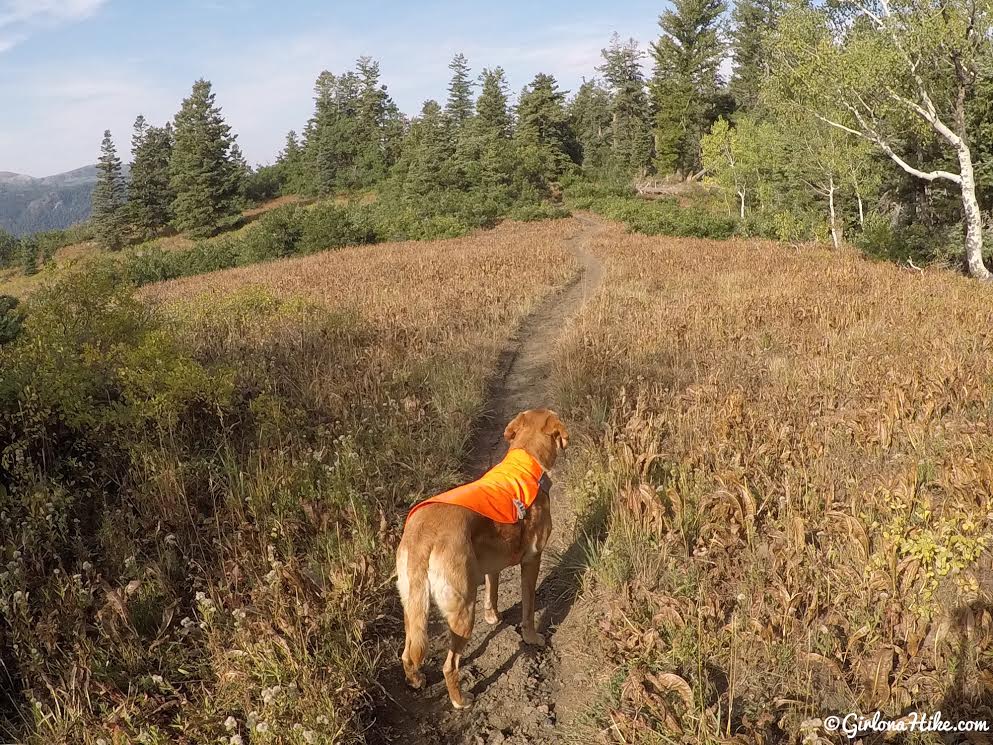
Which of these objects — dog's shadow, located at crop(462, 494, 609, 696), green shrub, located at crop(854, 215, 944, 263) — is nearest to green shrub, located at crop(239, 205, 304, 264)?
green shrub, located at crop(854, 215, 944, 263)

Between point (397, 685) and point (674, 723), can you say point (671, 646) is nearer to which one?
point (674, 723)

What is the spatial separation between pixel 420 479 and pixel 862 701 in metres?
3.40

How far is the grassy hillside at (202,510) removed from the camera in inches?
107

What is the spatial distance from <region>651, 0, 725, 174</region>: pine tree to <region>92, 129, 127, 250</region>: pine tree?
45.7 metres

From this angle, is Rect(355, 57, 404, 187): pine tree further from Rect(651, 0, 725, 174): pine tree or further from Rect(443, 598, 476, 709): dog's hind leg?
Rect(443, 598, 476, 709): dog's hind leg

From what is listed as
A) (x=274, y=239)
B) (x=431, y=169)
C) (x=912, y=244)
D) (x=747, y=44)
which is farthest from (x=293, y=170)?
(x=912, y=244)

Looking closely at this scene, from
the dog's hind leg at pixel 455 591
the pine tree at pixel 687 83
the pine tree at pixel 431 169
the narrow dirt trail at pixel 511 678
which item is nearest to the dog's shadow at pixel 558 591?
the narrow dirt trail at pixel 511 678

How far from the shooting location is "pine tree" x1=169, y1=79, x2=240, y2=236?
44250mm

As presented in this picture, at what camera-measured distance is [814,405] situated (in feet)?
17.3

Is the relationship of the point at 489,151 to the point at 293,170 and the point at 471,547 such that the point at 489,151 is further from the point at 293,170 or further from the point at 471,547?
the point at 471,547

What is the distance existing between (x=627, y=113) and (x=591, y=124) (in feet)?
30.1

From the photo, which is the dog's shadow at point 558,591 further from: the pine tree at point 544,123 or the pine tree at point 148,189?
the pine tree at point 148,189

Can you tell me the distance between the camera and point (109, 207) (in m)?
46.0

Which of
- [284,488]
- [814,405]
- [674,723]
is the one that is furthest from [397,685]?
[814,405]
